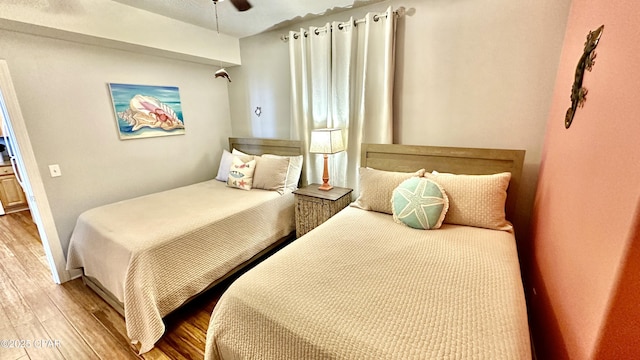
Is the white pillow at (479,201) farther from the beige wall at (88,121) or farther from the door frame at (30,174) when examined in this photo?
the door frame at (30,174)

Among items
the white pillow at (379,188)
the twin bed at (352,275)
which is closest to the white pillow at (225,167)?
the twin bed at (352,275)

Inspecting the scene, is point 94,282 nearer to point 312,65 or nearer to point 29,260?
point 29,260

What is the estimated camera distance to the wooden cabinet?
159 inches

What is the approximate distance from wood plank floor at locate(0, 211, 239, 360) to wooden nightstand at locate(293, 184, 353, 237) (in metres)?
0.91

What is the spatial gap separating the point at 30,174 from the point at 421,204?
10.5 feet

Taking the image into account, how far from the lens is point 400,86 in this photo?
234 cm

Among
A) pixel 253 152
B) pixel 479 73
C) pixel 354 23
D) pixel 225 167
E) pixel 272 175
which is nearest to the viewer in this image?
pixel 479 73

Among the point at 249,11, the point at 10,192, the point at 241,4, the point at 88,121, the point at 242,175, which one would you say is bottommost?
the point at 10,192

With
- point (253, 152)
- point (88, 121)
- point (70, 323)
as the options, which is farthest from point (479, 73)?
point (70, 323)

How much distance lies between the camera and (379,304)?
1.07 metres

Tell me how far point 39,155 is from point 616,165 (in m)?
3.67

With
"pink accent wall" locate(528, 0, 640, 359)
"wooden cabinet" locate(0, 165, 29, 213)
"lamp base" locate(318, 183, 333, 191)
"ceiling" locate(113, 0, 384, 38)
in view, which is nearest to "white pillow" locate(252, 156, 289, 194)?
"lamp base" locate(318, 183, 333, 191)

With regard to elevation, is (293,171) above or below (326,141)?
below

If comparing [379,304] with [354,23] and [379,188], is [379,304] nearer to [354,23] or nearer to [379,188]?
[379,188]
